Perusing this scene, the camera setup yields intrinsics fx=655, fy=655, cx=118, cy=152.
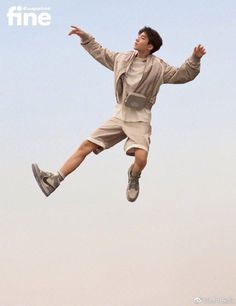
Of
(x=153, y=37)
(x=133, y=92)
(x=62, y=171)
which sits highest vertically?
(x=153, y=37)

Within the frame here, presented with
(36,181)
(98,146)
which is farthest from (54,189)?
(98,146)

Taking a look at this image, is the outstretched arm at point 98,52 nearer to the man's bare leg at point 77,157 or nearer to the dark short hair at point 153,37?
the dark short hair at point 153,37

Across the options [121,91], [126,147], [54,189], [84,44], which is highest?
[84,44]

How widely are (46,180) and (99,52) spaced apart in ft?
4.12

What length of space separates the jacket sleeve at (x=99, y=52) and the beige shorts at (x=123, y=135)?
1.69 feet

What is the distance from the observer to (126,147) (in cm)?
585

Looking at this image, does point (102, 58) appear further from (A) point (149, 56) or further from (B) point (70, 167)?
(B) point (70, 167)

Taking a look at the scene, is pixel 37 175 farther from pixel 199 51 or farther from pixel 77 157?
pixel 199 51

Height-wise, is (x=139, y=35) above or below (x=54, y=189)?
above

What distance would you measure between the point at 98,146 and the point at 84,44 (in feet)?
3.07

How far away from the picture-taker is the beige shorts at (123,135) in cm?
582

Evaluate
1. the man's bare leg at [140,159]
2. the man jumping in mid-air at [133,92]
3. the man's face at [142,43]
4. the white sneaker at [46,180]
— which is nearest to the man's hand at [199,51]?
the man jumping in mid-air at [133,92]

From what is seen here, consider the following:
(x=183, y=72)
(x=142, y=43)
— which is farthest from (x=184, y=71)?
(x=142, y=43)

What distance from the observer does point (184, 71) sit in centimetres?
589
